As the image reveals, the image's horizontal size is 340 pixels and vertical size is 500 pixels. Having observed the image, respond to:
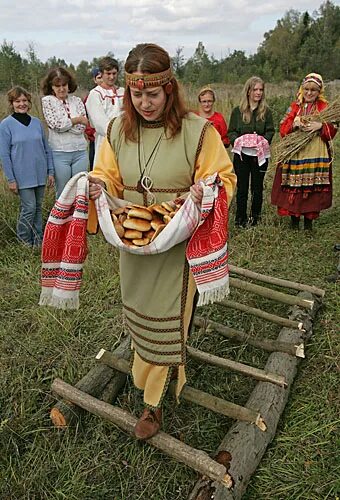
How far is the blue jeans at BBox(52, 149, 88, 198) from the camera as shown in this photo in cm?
480

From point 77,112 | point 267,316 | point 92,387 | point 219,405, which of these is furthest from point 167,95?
point 77,112

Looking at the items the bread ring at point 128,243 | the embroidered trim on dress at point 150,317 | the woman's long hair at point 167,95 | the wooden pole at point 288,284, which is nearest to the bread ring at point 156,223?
the bread ring at point 128,243

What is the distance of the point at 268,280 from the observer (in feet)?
11.8

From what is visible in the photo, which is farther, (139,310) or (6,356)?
(6,356)

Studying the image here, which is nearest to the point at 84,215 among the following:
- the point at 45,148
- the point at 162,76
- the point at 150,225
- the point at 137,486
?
the point at 150,225

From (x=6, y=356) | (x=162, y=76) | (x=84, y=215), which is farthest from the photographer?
(x=6, y=356)

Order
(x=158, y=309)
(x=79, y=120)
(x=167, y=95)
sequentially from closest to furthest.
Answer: (x=167, y=95), (x=158, y=309), (x=79, y=120)

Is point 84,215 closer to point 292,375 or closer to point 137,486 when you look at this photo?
point 137,486

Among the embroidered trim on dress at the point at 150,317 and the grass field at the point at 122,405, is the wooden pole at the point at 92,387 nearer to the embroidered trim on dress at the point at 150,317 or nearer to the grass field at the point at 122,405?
the grass field at the point at 122,405

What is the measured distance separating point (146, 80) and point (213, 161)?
0.43 metres

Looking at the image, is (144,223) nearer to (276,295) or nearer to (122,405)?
(122,405)

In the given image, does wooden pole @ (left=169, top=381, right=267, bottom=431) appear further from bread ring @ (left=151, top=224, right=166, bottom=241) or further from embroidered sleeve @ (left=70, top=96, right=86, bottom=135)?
embroidered sleeve @ (left=70, top=96, right=86, bottom=135)

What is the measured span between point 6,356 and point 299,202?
329 cm

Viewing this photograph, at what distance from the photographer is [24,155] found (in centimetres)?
447
